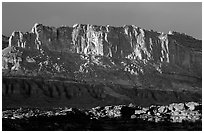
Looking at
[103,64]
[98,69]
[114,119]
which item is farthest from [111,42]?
[114,119]

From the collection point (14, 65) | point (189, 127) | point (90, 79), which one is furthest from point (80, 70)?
point (189, 127)

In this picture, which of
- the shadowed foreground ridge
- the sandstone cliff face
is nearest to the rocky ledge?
the shadowed foreground ridge

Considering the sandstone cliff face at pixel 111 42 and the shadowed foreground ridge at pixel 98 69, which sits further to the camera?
the sandstone cliff face at pixel 111 42

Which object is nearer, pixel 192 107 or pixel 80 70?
pixel 192 107

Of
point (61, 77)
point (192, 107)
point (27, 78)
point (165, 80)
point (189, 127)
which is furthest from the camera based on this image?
point (165, 80)

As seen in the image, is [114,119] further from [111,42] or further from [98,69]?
[111,42]

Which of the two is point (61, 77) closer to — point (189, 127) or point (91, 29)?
point (91, 29)

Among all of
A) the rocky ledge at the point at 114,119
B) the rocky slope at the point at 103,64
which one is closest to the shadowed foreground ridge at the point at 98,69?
the rocky slope at the point at 103,64

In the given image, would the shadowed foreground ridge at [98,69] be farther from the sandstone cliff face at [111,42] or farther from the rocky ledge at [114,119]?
the rocky ledge at [114,119]
